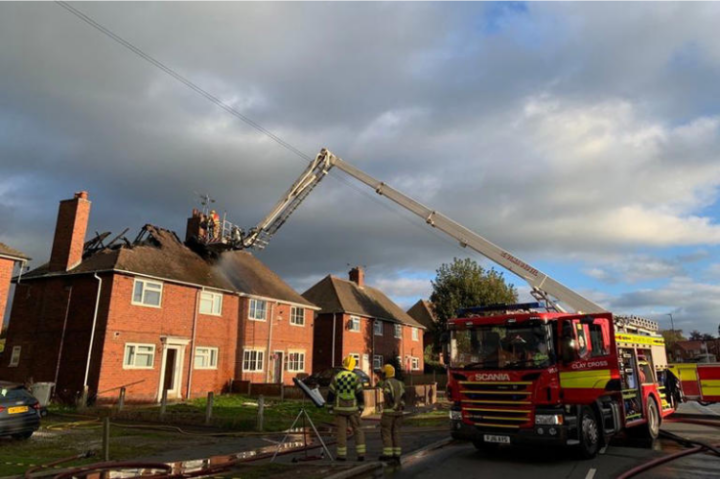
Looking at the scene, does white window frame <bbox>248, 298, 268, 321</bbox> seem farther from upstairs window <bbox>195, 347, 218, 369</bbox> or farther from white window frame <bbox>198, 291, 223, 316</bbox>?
upstairs window <bbox>195, 347, 218, 369</bbox>

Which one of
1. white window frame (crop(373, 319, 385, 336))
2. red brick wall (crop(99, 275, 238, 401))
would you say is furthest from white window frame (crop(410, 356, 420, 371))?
red brick wall (crop(99, 275, 238, 401))

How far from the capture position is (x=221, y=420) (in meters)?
15.5

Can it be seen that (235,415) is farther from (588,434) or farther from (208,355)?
(588,434)

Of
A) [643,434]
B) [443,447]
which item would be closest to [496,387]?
[443,447]

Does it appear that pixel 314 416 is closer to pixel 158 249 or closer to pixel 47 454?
pixel 47 454

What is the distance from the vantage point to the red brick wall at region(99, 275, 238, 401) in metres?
21.2

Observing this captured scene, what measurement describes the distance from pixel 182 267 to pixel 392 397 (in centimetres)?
1884

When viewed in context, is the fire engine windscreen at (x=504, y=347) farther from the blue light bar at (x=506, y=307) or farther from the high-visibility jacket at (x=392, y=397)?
the high-visibility jacket at (x=392, y=397)

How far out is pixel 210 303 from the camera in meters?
26.3

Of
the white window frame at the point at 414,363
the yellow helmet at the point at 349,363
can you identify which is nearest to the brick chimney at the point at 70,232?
the yellow helmet at the point at 349,363

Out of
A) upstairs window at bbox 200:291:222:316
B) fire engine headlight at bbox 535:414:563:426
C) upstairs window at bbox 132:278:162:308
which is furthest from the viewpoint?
upstairs window at bbox 200:291:222:316

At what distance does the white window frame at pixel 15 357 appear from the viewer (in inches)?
902

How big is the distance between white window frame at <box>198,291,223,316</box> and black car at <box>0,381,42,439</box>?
43.1ft

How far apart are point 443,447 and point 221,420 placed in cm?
741
